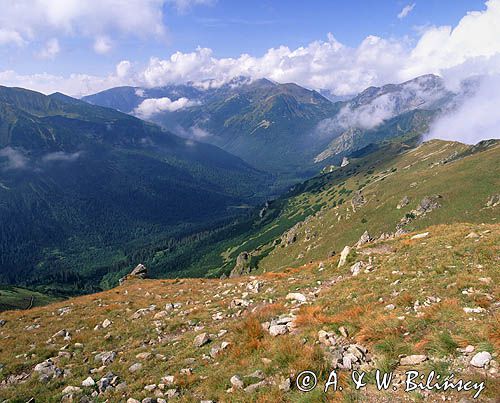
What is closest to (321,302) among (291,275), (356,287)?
(356,287)

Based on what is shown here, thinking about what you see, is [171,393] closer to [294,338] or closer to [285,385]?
[285,385]

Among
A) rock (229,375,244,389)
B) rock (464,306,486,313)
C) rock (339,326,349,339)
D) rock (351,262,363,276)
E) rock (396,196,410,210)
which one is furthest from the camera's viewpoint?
rock (396,196,410,210)

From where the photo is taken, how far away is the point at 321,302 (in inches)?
779

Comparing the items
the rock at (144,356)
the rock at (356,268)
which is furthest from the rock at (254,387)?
the rock at (356,268)

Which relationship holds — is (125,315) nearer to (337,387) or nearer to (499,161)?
(337,387)

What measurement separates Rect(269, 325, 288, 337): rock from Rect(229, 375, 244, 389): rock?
3.80 meters

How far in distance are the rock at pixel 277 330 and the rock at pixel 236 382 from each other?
12.5ft

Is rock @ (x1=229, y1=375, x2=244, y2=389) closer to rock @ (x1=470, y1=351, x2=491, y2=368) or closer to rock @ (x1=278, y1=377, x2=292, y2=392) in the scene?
rock @ (x1=278, y1=377, x2=292, y2=392)

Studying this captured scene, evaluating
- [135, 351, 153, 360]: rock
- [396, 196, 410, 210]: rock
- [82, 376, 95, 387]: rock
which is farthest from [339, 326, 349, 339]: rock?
[396, 196, 410, 210]: rock

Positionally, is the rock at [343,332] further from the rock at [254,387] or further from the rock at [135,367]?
the rock at [135,367]

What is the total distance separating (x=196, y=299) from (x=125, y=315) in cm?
615

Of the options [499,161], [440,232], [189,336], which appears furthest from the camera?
[499,161]

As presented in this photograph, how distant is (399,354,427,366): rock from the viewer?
1110cm

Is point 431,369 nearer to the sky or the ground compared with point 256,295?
nearer to the sky
